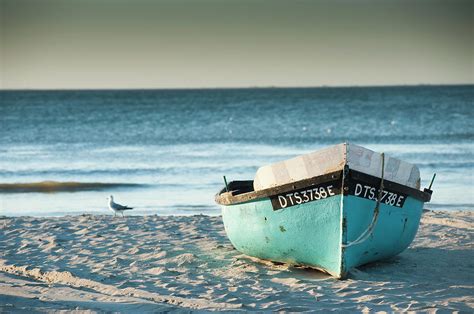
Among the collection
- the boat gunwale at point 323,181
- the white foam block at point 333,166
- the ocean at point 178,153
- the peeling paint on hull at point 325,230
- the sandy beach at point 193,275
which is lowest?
the ocean at point 178,153

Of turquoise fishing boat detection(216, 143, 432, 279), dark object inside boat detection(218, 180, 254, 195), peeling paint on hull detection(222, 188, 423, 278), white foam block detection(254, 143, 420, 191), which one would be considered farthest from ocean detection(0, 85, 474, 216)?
white foam block detection(254, 143, 420, 191)

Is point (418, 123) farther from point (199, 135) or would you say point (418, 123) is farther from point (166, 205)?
point (166, 205)

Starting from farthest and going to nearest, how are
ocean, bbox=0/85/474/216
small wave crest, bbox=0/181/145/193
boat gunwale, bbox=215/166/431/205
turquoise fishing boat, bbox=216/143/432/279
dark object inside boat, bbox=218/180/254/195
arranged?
small wave crest, bbox=0/181/145/193 → ocean, bbox=0/85/474/216 → dark object inside boat, bbox=218/180/254/195 → turquoise fishing boat, bbox=216/143/432/279 → boat gunwale, bbox=215/166/431/205

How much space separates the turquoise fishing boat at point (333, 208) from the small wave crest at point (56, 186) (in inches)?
434

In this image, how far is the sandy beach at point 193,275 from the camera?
25.3 feet

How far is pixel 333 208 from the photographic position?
8203 millimetres

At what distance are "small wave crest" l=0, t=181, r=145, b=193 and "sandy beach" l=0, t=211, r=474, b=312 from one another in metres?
7.40

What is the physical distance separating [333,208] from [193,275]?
1.86 meters

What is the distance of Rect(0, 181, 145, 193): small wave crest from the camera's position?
63.9 ft

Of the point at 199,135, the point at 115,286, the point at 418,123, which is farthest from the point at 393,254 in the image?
the point at 418,123

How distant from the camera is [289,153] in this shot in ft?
100

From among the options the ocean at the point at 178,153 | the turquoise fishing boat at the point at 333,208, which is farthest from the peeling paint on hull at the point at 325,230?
the ocean at the point at 178,153

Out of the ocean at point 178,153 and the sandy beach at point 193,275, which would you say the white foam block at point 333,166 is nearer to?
the sandy beach at point 193,275

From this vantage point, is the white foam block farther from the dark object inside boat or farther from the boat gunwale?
the dark object inside boat
